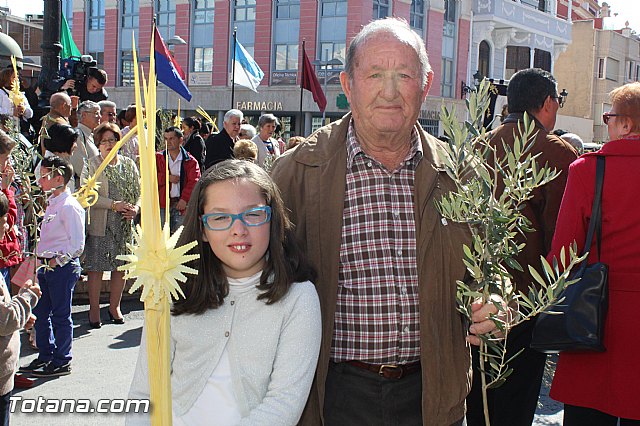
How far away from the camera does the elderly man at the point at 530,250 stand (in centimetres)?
361

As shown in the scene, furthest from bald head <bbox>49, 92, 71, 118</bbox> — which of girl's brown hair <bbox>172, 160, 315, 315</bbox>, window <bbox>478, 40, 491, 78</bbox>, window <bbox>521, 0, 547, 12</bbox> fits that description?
window <bbox>521, 0, 547, 12</bbox>

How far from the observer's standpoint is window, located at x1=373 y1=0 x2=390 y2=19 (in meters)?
29.8

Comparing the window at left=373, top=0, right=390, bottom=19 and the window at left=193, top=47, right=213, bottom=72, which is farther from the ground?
the window at left=373, top=0, right=390, bottom=19

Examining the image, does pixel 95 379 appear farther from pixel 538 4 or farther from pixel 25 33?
pixel 25 33

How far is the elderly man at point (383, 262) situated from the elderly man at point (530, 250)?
1106mm

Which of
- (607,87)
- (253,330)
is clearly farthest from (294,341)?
(607,87)

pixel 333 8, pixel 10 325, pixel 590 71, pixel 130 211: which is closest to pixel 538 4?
pixel 590 71

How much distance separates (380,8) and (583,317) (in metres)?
28.7

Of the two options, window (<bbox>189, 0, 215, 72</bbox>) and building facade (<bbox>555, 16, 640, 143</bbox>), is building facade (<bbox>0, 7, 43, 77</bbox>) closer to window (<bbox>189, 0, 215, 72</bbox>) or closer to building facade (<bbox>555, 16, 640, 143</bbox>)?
window (<bbox>189, 0, 215, 72</bbox>)

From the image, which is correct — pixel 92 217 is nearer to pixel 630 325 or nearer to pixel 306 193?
pixel 306 193

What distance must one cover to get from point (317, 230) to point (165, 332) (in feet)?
3.18

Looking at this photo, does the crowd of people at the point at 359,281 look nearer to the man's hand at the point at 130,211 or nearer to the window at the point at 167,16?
the man's hand at the point at 130,211

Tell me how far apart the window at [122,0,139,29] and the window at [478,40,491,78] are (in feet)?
53.0

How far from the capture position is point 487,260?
6.26 feet
